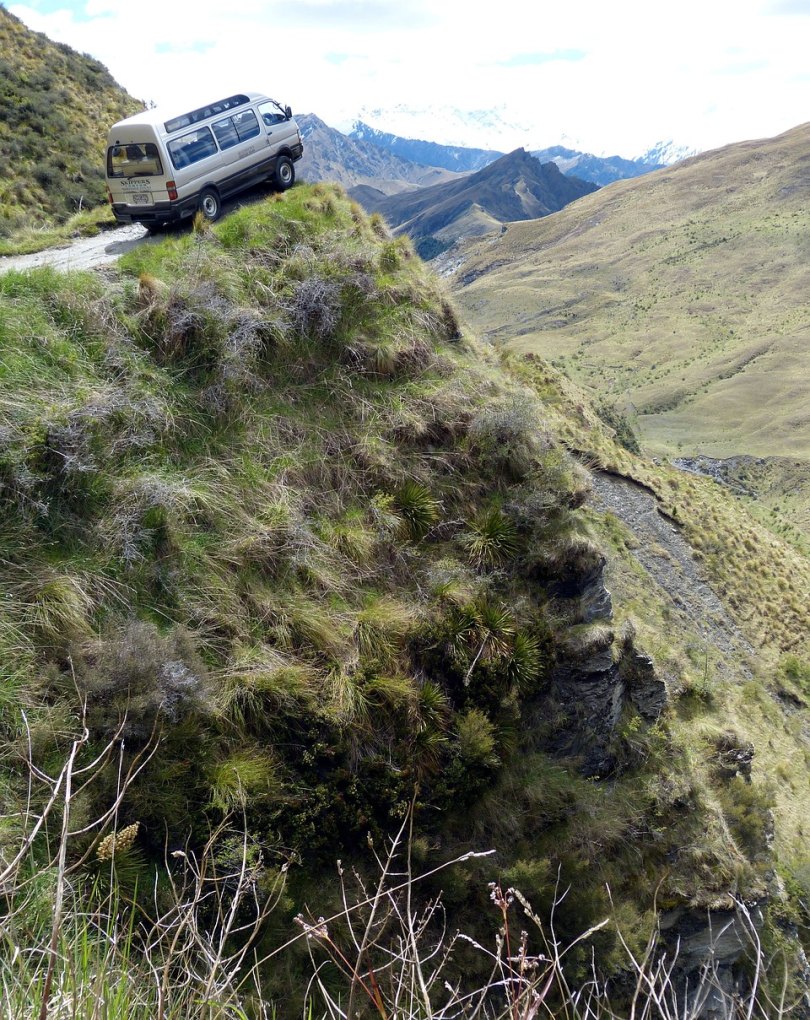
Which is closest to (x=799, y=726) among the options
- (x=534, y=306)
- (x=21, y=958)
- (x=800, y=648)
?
(x=800, y=648)

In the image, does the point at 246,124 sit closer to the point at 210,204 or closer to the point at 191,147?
the point at 191,147

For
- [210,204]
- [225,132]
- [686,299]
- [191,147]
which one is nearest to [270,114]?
[225,132]

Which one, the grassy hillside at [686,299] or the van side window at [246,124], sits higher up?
the van side window at [246,124]

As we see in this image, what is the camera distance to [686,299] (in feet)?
436

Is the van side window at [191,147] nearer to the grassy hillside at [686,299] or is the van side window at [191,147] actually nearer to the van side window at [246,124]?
the van side window at [246,124]

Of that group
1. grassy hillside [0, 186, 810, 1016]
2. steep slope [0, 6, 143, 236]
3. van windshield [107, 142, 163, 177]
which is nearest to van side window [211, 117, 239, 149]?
van windshield [107, 142, 163, 177]

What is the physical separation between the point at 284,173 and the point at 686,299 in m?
138

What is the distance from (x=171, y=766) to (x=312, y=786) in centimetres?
144

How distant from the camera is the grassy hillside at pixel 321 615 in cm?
598

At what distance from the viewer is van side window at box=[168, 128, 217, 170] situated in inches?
464

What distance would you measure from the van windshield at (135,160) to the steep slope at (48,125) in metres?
5.73

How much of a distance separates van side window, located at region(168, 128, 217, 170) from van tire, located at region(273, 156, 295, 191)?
1.86 metres

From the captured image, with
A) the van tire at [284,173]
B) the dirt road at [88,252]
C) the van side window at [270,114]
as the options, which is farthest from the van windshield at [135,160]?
the van tire at [284,173]

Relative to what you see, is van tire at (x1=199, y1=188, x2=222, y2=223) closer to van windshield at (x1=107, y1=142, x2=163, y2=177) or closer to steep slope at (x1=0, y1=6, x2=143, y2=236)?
van windshield at (x1=107, y1=142, x2=163, y2=177)
